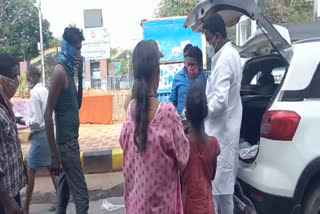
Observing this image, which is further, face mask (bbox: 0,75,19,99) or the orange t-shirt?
face mask (bbox: 0,75,19,99)

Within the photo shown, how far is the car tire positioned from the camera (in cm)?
309

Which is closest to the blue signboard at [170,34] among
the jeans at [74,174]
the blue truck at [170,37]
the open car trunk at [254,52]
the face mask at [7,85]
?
the blue truck at [170,37]

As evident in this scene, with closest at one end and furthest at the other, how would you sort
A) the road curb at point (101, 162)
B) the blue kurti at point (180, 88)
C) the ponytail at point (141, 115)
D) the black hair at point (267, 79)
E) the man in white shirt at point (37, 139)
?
the ponytail at point (141, 115)
the black hair at point (267, 79)
the blue kurti at point (180, 88)
the man in white shirt at point (37, 139)
the road curb at point (101, 162)

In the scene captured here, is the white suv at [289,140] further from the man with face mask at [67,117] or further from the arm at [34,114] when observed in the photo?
the arm at [34,114]

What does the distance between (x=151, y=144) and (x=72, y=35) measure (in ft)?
6.51

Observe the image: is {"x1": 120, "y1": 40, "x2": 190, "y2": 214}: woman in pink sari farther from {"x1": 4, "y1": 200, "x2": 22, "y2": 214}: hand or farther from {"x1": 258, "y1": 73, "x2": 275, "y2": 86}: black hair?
{"x1": 258, "y1": 73, "x2": 275, "y2": 86}: black hair

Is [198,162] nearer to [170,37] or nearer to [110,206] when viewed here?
[110,206]

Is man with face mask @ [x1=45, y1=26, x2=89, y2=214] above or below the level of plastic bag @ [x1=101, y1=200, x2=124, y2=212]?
above

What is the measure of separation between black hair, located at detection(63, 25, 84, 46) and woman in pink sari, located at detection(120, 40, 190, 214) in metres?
1.70

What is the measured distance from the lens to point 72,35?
3.94 m

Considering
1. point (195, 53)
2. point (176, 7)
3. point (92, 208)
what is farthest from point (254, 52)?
point (176, 7)

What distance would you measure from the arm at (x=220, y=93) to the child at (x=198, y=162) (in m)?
0.35

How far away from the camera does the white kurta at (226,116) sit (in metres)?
3.41

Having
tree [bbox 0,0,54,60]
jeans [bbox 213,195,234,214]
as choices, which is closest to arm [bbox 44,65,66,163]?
jeans [bbox 213,195,234,214]
